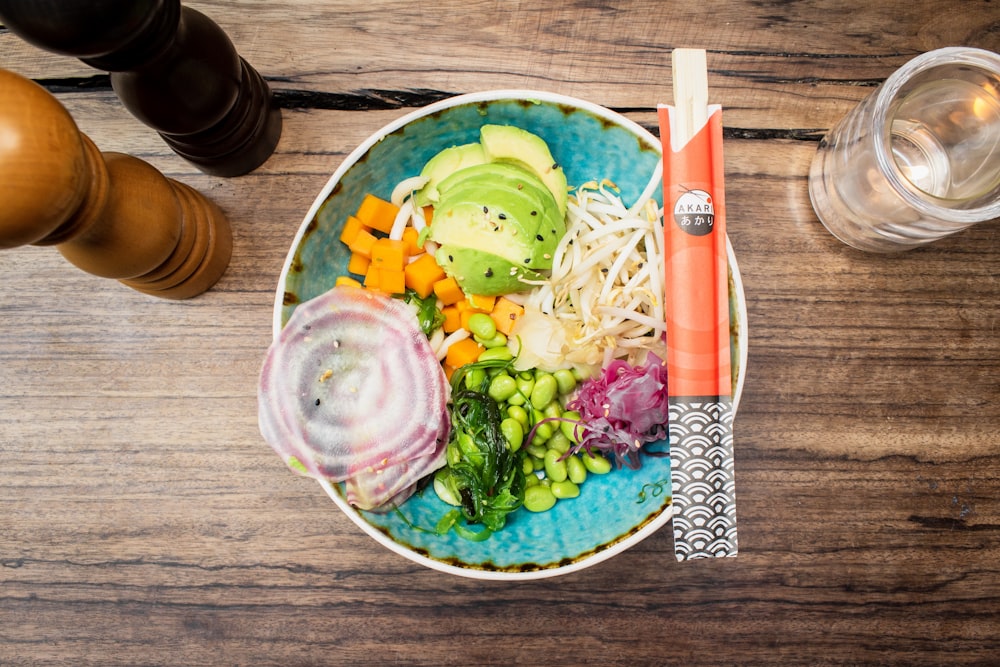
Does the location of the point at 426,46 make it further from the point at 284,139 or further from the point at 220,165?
the point at 220,165

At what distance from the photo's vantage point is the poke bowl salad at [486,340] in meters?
1.39

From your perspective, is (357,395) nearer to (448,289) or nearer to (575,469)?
(448,289)

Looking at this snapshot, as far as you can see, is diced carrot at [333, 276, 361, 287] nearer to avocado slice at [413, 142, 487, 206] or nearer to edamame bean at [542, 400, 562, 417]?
avocado slice at [413, 142, 487, 206]

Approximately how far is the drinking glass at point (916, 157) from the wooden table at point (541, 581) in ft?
0.26

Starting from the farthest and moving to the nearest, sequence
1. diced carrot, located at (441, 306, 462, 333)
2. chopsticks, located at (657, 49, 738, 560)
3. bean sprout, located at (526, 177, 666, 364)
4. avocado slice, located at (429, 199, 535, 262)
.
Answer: diced carrot, located at (441, 306, 462, 333) < bean sprout, located at (526, 177, 666, 364) < avocado slice, located at (429, 199, 535, 262) < chopsticks, located at (657, 49, 738, 560)

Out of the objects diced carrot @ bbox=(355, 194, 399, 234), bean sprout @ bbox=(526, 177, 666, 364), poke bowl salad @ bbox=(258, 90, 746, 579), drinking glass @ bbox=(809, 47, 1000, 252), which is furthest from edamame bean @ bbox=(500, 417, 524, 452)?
drinking glass @ bbox=(809, 47, 1000, 252)

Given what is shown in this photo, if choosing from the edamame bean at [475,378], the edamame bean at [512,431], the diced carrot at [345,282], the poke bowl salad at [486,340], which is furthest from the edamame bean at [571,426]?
the diced carrot at [345,282]

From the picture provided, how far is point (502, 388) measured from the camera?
57.6 inches

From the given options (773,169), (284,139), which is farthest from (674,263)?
(284,139)

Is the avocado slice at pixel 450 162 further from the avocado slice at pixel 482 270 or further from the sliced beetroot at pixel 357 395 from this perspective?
the sliced beetroot at pixel 357 395

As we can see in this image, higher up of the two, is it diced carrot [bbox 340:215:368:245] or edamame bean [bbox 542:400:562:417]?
diced carrot [bbox 340:215:368:245]

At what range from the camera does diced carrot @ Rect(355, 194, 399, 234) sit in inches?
57.9

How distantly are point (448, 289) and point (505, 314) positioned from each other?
15 centimetres

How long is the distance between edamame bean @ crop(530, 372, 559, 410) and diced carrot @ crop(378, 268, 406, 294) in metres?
0.40
